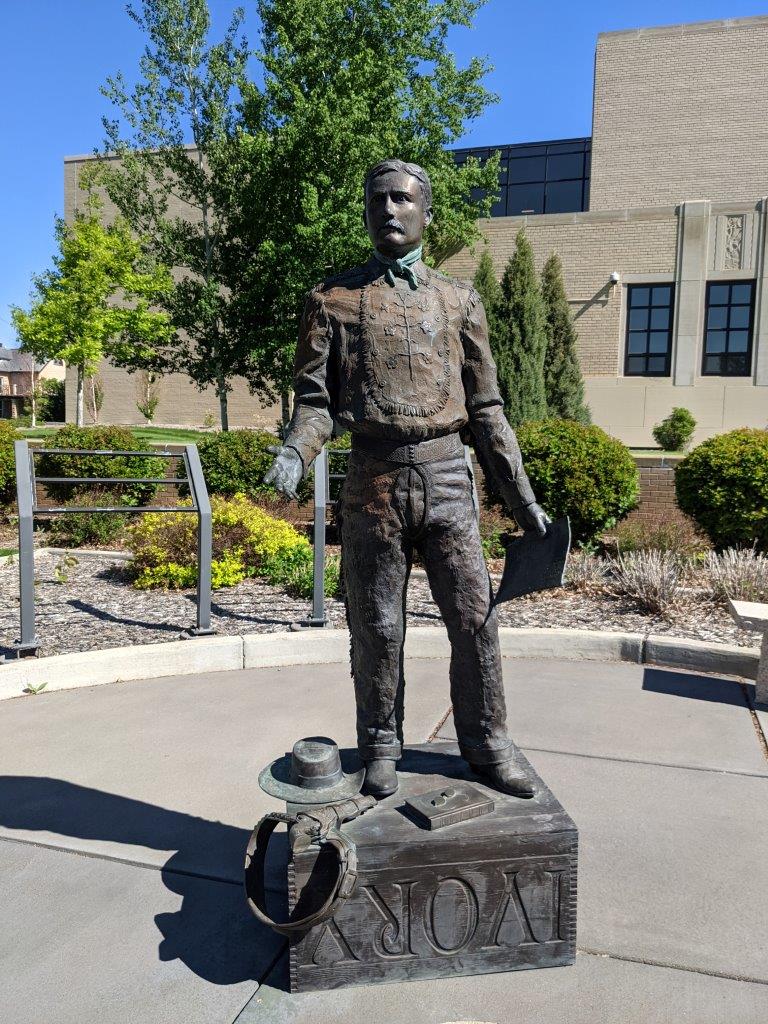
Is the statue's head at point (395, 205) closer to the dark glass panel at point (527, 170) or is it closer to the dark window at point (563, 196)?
the dark window at point (563, 196)

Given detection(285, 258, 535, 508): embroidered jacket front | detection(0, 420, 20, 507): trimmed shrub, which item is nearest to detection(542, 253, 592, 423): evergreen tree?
detection(0, 420, 20, 507): trimmed shrub

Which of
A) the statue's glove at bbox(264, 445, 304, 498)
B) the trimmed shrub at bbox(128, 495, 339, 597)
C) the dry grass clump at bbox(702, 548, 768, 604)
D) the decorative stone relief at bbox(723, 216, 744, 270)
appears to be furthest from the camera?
the decorative stone relief at bbox(723, 216, 744, 270)

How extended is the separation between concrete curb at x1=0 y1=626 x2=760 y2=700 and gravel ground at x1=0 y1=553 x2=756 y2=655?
394 mm

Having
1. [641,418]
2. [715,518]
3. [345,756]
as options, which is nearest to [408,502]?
[345,756]

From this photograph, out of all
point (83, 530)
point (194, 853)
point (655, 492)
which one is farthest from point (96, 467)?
point (194, 853)

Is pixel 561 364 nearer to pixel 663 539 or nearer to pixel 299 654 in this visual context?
pixel 663 539

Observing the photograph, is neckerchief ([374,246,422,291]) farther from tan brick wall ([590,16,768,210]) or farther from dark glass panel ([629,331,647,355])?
tan brick wall ([590,16,768,210])

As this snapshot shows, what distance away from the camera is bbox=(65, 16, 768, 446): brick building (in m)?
20.2

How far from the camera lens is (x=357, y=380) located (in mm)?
2758

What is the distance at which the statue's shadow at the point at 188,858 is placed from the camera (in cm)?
257

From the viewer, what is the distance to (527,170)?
34281 millimetres

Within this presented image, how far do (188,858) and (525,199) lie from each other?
1395 inches

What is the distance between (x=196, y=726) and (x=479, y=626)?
94.3 inches

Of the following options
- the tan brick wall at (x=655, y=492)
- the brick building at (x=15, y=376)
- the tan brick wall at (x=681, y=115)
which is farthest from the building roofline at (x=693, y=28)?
the brick building at (x=15, y=376)
